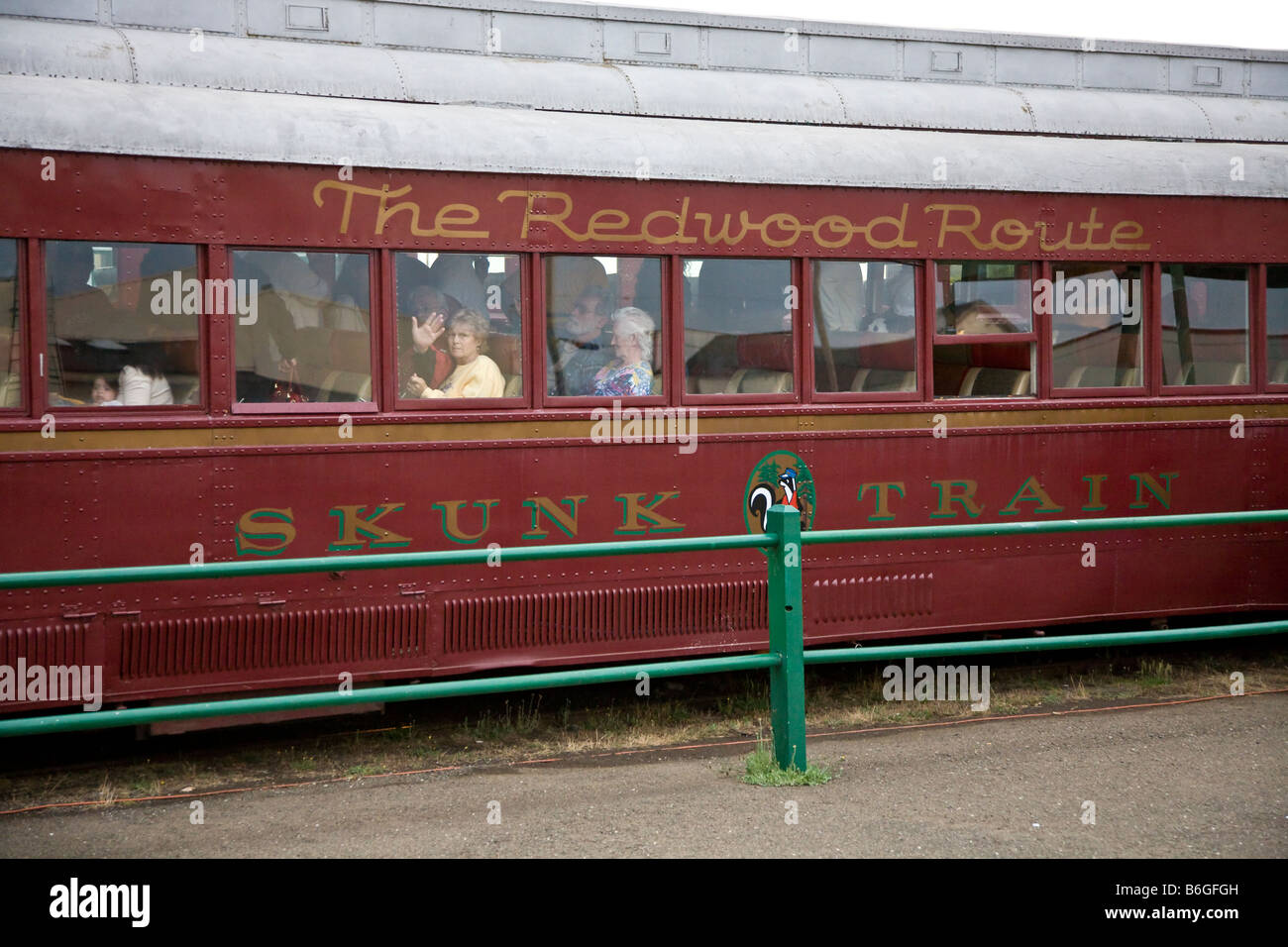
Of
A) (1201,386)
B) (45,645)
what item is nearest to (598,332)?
(45,645)

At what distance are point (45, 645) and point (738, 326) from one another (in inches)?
137

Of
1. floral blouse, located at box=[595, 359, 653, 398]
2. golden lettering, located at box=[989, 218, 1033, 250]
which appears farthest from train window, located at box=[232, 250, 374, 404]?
golden lettering, located at box=[989, 218, 1033, 250]

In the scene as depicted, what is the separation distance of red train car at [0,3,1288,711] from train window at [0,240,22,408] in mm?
14

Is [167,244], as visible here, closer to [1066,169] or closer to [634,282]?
[634,282]

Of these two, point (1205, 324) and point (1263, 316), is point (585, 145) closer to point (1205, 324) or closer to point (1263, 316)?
point (1205, 324)

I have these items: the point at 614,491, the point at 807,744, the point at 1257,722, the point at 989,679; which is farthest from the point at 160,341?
the point at 1257,722

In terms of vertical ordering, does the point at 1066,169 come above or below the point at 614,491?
above

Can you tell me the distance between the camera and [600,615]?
250 inches

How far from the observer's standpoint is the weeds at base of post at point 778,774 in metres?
4.98

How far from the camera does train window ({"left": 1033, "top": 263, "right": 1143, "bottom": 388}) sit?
23.4 feet

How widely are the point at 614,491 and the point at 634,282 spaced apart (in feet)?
3.35

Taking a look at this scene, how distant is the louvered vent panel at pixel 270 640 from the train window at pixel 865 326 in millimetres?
2416

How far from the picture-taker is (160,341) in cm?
568

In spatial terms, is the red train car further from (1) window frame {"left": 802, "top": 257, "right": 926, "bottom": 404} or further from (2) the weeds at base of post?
(2) the weeds at base of post
